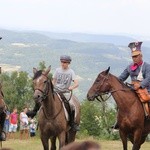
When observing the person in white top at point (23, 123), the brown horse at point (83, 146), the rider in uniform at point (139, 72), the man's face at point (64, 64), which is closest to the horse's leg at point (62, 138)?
the rider in uniform at point (139, 72)

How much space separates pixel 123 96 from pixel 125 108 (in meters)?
0.32

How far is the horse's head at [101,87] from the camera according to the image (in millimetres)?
14038

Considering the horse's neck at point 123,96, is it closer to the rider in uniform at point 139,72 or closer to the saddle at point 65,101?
the rider in uniform at point 139,72

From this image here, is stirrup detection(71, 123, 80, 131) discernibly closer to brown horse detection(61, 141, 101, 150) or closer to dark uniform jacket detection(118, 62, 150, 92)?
dark uniform jacket detection(118, 62, 150, 92)

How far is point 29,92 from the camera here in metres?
96.1

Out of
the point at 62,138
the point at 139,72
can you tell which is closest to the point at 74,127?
the point at 62,138

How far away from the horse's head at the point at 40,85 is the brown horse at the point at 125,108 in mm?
1524

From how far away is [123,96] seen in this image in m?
13.9

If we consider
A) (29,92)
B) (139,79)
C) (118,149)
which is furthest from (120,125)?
(29,92)

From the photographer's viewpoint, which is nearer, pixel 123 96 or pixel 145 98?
pixel 145 98

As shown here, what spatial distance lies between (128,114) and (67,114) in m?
1.59

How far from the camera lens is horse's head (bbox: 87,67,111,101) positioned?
1404cm

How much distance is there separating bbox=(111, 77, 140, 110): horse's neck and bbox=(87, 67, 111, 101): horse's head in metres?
0.17

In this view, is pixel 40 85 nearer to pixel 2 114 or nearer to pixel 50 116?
pixel 50 116
